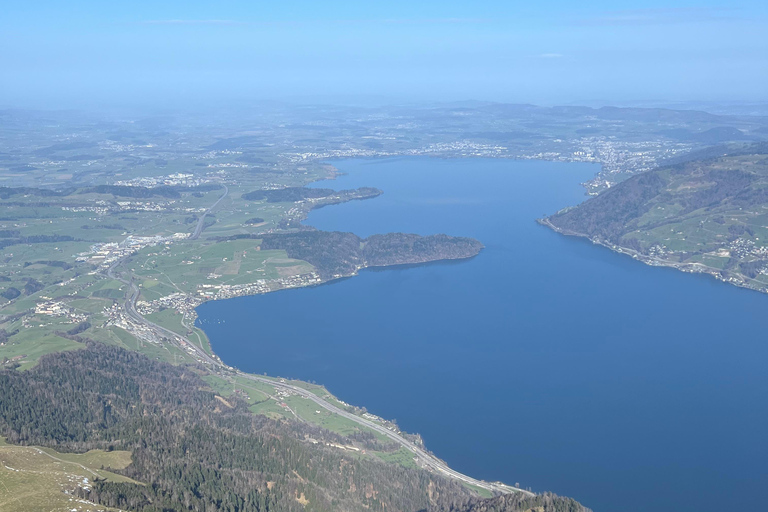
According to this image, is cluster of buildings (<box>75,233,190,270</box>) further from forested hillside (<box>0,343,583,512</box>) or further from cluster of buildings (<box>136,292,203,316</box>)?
forested hillside (<box>0,343,583,512</box>)

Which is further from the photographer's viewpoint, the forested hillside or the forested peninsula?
the forested peninsula

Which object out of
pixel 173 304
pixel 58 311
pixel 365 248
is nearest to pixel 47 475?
pixel 58 311

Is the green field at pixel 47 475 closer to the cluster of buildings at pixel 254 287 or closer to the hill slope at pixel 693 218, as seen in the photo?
the cluster of buildings at pixel 254 287

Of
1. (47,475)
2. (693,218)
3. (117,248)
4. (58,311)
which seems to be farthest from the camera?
(693,218)

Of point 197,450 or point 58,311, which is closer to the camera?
point 197,450

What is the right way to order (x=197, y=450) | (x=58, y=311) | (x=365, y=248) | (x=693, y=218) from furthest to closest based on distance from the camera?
(x=693, y=218) → (x=365, y=248) → (x=58, y=311) → (x=197, y=450)

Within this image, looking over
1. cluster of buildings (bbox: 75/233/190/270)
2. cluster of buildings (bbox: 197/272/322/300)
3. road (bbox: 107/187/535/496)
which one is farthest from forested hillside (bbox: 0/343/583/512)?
cluster of buildings (bbox: 75/233/190/270)

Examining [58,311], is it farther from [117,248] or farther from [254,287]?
[117,248]

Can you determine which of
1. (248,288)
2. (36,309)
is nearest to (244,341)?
(248,288)

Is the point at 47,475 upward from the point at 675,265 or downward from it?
upward

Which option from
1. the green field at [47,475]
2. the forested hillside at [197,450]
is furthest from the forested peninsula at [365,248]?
the green field at [47,475]
